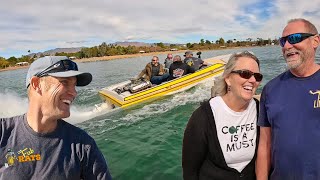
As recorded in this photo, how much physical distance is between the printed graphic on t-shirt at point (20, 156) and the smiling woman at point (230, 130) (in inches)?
48.7

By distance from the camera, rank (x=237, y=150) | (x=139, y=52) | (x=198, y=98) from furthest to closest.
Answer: (x=139, y=52) < (x=198, y=98) < (x=237, y=150)

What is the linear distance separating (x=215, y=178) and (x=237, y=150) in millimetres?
299

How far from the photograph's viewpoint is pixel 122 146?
296 inches

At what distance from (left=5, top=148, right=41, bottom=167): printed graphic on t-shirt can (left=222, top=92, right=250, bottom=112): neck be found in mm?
1547

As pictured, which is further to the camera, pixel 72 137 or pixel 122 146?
pixel 122 146

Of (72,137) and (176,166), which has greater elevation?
(72,137)

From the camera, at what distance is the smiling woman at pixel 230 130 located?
234 centimetres

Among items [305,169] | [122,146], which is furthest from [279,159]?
[122,146]

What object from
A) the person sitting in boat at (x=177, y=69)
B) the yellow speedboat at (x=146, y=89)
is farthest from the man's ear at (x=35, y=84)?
the person sitting in boat at (x=177, y=69)

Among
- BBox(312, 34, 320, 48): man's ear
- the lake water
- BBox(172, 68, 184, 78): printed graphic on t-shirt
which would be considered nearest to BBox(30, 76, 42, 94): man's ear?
BBox(312, 34, 320, 48): man's ear

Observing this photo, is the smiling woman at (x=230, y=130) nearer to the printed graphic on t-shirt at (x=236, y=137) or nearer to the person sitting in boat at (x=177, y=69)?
the printed graphic on t-shirt at (x=236, y=137)

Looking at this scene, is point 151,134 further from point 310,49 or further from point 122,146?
Result: point 310,49

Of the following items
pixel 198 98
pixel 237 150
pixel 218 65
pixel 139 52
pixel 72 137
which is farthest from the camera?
pixel 139 52

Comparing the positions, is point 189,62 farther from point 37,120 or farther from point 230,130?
point 37,120
